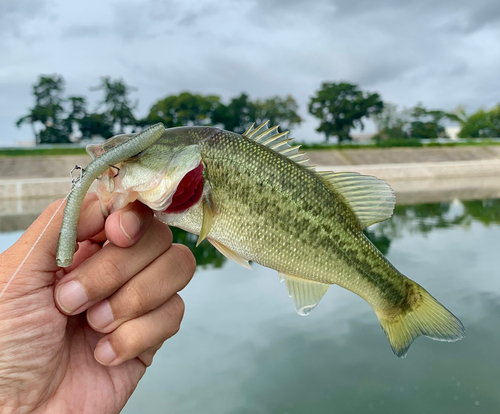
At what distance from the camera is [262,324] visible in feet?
20.9

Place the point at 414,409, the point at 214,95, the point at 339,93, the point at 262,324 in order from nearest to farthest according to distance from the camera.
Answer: the point at 414,409
the point at 262,324
the point at 214,95
the point at 339,93

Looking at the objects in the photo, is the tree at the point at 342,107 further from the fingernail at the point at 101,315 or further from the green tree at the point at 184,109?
the fingernail at the point at 101,315

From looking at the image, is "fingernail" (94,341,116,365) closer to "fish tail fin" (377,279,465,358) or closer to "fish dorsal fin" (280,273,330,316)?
"fish dorsal fin" (280,273,330,316)

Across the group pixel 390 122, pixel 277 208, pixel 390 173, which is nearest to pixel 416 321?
pixel 277 208

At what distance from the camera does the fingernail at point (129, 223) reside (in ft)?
4.90

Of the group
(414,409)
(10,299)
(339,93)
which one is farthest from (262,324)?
(339,93)

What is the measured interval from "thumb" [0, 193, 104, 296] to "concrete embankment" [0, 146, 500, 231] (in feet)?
43.3

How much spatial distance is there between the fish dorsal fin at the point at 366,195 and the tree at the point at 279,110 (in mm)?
63489

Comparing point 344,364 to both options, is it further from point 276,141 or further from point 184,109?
point 184,109

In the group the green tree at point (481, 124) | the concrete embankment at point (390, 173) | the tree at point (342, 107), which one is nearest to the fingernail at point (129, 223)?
the concrete embankment at point (390, 173)

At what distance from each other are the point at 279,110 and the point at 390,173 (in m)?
38.7

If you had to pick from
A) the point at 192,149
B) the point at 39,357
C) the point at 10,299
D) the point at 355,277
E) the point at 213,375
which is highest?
the point at 192,149

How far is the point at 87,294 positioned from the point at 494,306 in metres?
7.51

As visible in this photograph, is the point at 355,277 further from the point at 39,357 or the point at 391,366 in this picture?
the point at 391,366
